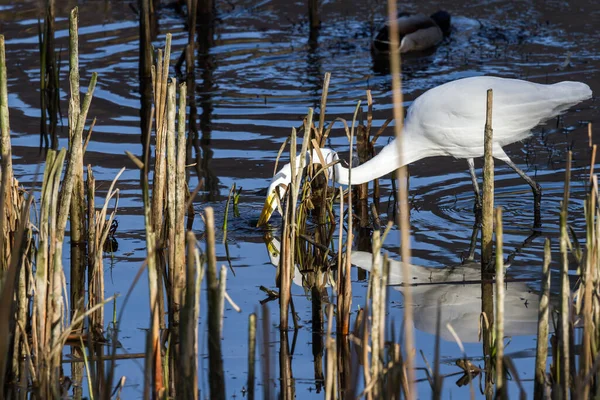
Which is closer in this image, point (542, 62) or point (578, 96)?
point (578, 96)

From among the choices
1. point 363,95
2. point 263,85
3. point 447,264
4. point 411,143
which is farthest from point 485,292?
point 263,85

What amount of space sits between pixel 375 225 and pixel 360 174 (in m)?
0.42

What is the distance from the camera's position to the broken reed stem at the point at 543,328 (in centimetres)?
360

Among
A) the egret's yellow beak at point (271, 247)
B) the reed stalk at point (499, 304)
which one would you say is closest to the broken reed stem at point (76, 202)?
the egret's yellow beak at point (271, 247)

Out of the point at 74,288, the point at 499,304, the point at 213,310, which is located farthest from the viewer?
the point at 74,288

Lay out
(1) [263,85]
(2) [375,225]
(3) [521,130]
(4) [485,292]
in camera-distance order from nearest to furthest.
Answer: (4) [485,292], (2) [375,225], (3) [521,130], (1) [263,85]

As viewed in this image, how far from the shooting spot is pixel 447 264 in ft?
20.6

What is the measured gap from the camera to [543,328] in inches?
143

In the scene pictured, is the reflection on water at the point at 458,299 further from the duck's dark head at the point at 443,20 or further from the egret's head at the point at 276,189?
the duck's dark head at the point at 443,20

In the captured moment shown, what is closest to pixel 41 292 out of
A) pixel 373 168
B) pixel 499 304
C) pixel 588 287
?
pixel 499 304

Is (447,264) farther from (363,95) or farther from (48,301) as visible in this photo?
(363,95)

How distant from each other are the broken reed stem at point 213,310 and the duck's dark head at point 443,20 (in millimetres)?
10784

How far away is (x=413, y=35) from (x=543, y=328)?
919cm

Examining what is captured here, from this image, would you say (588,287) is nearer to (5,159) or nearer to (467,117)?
(5,159)
